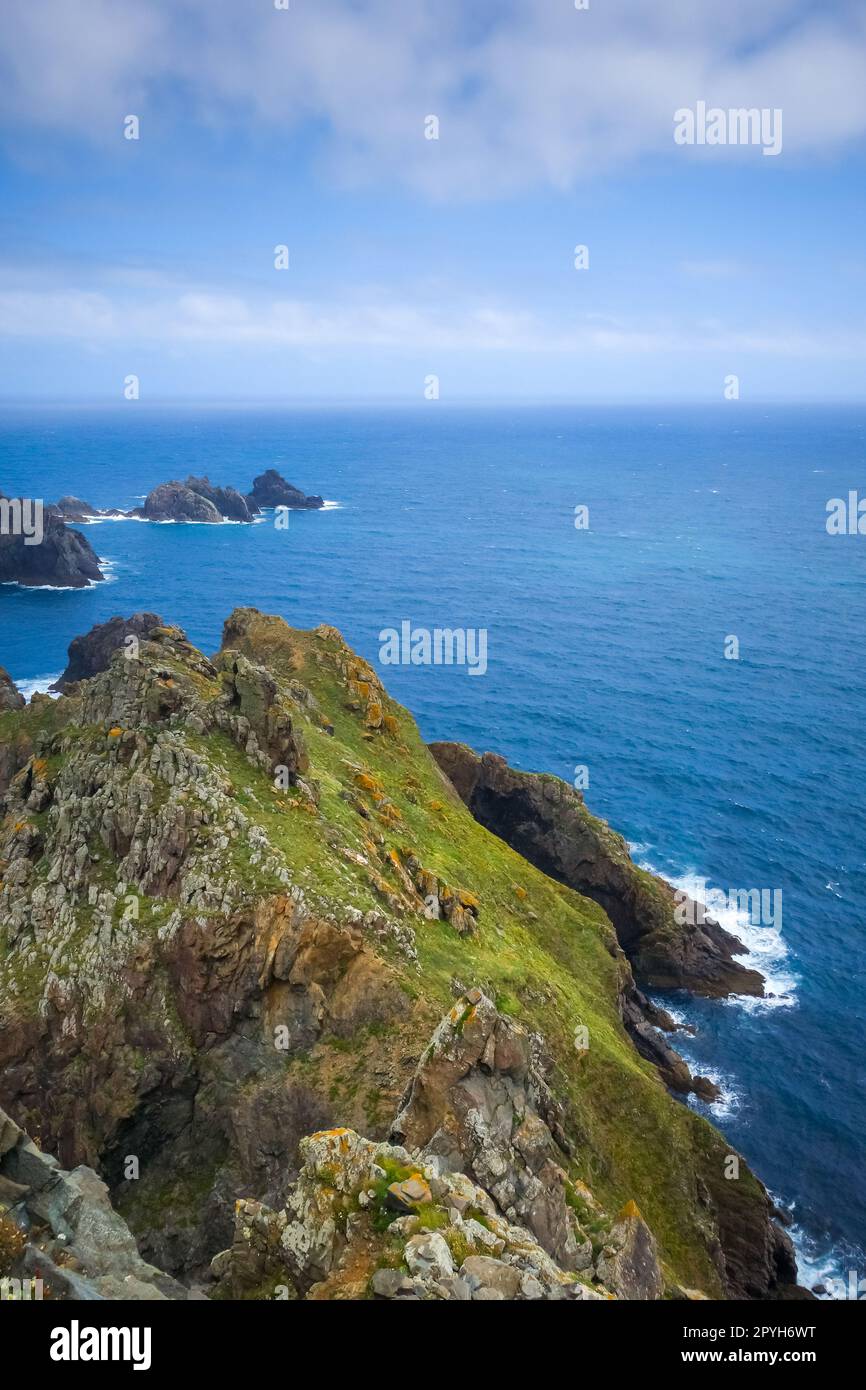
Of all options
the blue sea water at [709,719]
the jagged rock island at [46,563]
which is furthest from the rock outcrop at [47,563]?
the blue sea water at [709,719]

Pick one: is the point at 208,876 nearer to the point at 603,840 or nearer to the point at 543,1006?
the point at 543,1006

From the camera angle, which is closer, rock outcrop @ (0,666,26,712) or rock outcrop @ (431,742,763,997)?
rock outcrop @ (431,742,763,997)

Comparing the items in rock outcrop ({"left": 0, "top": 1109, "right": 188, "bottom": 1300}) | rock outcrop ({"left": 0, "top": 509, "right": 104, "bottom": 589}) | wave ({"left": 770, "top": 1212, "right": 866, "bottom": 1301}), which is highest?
rock outcrop ({"left": 0, "top": 509, "right": 104, "bottom": 589})

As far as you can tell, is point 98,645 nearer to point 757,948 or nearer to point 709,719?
point 709,719

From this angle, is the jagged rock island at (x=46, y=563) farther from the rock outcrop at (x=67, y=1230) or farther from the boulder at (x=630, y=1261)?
the boulder at (x=630, y=1261)

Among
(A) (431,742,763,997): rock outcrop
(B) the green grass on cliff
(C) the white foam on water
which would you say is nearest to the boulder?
(B) the green grass on cliff

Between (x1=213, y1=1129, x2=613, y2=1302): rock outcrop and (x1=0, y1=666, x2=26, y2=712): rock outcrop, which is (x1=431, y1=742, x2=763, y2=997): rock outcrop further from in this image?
(x1=213, y1=1129, x2=613, y2=1302): rock outcrop
